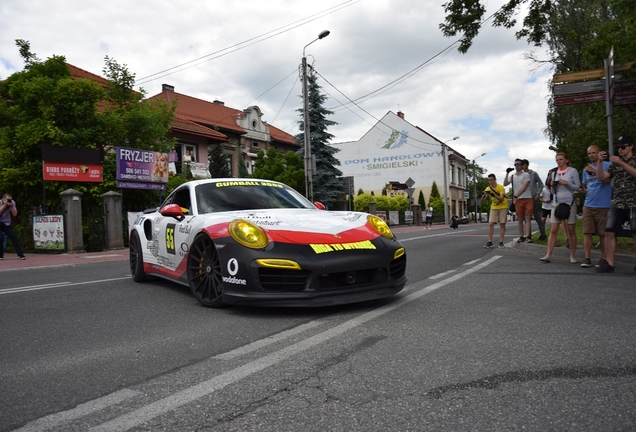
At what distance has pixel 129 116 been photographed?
18.8 metres

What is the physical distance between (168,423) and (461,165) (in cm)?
7041

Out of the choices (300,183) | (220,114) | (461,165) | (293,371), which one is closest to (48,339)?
(293,371)

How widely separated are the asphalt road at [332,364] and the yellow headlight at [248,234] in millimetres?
609

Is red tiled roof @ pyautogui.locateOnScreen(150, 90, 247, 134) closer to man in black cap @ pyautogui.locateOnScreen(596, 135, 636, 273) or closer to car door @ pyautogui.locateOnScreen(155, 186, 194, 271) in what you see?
car door @ pyautogui.locateOnScreen(155, 186, 194, 271)

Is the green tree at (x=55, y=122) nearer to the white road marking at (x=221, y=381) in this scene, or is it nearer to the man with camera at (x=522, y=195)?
the man with camera at (x=522, y=195)

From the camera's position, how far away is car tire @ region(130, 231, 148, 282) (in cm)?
680

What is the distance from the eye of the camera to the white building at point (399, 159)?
59531 millimetres

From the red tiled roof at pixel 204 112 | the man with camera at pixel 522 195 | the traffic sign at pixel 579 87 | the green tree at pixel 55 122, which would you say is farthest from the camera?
the red tiled roof at pixel 204 112

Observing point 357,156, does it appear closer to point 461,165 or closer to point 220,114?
point 461,165

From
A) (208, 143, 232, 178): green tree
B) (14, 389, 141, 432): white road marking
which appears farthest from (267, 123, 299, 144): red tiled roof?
(14, 389, 141, 432): white road marking

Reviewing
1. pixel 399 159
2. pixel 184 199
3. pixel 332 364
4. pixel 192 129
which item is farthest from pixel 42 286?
pixel 399 159

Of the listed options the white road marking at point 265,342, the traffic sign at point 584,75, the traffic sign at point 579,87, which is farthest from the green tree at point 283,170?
the white road marking at point 265,342

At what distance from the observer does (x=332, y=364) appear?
290cm

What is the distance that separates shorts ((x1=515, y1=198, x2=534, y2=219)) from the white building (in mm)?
44942
